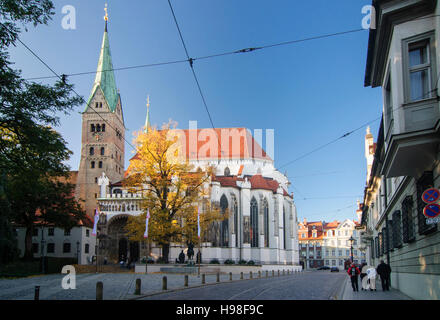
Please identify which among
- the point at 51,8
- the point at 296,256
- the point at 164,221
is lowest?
the point at 296,256

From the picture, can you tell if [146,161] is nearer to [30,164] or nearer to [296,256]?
[30,164]

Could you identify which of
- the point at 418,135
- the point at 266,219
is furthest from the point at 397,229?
the point at 266,219

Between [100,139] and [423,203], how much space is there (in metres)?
52.4

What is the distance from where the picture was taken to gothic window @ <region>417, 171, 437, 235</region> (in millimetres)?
10632

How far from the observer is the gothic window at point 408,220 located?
13.8 m

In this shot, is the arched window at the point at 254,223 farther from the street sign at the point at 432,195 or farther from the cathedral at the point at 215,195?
the street sign at the point at 432,195

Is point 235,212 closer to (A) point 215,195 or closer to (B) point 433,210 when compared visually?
(A) point 215,195

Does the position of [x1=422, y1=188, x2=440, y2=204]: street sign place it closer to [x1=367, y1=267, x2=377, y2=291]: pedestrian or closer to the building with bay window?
the building with bay window

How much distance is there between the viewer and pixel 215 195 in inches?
1984

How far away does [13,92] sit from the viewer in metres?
13.1

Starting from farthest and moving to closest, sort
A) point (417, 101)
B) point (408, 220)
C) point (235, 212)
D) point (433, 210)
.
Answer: point (235, 212), point (408, 220), point (417, 101), point (433, 210)

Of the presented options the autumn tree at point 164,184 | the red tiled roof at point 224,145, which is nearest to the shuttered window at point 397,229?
the autumn tree at point 164,184
